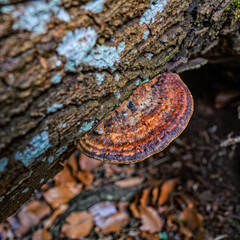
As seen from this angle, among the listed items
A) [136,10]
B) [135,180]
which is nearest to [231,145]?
[135,180]

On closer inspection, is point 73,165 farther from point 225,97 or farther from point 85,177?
point 225,97

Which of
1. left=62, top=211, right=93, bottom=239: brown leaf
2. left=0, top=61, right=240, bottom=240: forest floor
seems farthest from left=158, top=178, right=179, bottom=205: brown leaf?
left=62, top=211, right=93, bottom=239: brown leaf

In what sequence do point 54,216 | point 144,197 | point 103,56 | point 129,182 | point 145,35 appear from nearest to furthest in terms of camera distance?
point 103,56 → point 145,35 → point 54,216 → point 144,197 → point 129,182

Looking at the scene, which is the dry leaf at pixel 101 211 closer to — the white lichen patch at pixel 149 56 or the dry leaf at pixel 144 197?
the dry leaf at pixel 144 197

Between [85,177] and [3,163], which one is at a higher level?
[3,163]

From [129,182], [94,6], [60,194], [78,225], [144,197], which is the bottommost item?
[144,197]

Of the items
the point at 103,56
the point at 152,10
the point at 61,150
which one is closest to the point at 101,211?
the point at 61,150

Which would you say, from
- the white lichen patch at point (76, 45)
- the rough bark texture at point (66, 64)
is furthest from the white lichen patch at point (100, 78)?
the white lichen patch at point (76, 45)
